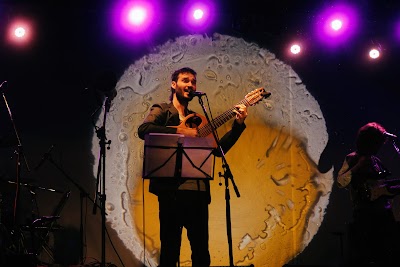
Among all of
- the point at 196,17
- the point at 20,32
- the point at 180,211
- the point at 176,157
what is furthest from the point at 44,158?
the point at 196,17

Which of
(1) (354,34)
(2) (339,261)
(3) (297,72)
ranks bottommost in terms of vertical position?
→ (2) (339,261)

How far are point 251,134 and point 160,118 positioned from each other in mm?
2239

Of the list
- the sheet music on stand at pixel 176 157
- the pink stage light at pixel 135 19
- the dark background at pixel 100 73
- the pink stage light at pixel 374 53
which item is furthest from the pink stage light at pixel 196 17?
the sheet music on stand at pixel 176 157

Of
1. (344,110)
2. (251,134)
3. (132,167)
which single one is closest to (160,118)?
(132,167)

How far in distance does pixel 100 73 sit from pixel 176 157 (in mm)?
2183

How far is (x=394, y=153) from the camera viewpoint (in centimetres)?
683

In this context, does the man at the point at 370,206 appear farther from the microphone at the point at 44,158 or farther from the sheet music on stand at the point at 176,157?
the microphone at the point at 44,158

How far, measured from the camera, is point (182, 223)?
4238 mm

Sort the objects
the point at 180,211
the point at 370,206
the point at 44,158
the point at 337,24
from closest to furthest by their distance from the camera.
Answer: the point at 180,211 < the point at 370,206 < the point at 44,158 < the point at 337,24

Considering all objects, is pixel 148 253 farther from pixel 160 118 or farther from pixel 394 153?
pixel 394 153

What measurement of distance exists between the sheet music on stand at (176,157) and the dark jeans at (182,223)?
0.25 m

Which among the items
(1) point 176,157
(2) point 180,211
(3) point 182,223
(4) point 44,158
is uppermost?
(4) point 44,158

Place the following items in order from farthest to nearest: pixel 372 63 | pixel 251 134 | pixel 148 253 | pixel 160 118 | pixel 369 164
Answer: pixel 372 63 < pixel 251 134 < pixel 148 253 < pixel 369 164 < pixel 160 118

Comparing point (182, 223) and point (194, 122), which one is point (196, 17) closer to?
point (194, 122)
